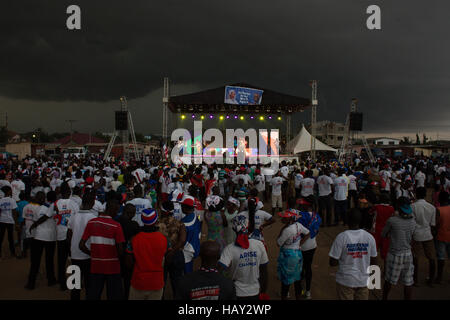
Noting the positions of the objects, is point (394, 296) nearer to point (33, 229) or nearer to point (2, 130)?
point (33, 229)

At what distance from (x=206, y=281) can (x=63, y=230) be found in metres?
3.52

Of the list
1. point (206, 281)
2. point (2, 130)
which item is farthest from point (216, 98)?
point (2, 130)

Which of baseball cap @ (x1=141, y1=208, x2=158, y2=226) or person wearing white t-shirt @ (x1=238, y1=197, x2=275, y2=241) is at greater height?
baseball cap @ (x1=141, y1=208, x2=158, y2=226)

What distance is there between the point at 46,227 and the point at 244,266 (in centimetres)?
349

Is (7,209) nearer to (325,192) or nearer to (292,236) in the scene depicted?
(292,236)

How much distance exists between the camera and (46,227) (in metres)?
4.62

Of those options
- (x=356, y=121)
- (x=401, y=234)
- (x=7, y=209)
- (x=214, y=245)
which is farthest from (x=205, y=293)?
(x=356, y=121)

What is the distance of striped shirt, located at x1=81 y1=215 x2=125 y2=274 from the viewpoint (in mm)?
3340

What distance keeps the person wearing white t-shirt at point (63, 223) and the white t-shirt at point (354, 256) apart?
3.92 m

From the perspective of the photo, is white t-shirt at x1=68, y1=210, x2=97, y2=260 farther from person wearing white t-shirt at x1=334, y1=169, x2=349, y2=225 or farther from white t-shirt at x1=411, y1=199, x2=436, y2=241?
person wearing white t-shirt at x1=334, y1=169, x2=349, y2=225

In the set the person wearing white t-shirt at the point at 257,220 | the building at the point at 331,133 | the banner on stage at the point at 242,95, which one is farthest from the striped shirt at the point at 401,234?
the building at the point at 331,133

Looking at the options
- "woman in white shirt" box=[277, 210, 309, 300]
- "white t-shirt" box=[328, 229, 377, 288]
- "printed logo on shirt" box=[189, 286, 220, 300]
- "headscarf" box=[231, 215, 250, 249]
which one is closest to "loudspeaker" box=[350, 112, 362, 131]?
"woman in white shirt" box=[277, 210, 309, 300]

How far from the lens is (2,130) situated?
2623 inches

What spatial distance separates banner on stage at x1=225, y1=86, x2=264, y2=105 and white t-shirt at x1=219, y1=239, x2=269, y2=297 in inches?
760
